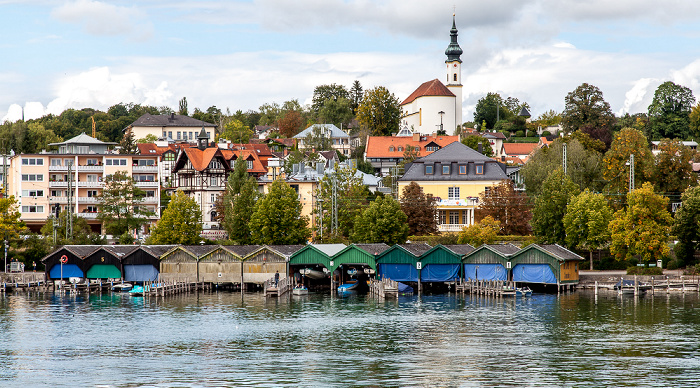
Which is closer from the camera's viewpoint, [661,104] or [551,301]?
[551,301]

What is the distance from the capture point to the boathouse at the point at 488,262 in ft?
287

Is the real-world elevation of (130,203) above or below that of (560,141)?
below

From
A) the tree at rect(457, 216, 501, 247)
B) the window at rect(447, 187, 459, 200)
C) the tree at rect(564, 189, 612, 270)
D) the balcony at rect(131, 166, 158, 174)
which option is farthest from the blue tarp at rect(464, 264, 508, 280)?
the balcony at rect(131, 166, 158, 174)

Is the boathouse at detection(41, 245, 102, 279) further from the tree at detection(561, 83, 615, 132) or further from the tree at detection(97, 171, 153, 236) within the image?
the tree at detection(561, 83, 615, 132)

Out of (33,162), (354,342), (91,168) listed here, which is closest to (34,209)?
(33,162)

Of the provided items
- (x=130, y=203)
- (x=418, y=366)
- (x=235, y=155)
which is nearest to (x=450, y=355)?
(x=418, y=366)

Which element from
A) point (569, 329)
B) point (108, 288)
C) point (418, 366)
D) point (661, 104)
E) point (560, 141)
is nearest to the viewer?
point (418, 366)

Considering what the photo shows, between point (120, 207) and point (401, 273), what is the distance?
4228 centimetres

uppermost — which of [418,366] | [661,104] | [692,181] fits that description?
[661,104]

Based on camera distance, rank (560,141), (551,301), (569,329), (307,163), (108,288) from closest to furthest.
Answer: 1. (569,329)
2. (551,301)
3. (108,288)
4. (560,141)
5. (307,163)

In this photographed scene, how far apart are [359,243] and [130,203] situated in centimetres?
3509

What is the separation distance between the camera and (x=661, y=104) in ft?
568

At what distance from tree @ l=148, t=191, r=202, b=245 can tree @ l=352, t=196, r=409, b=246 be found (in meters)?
19.8

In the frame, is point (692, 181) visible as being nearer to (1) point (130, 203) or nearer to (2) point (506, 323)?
(2) point (506, 323)
